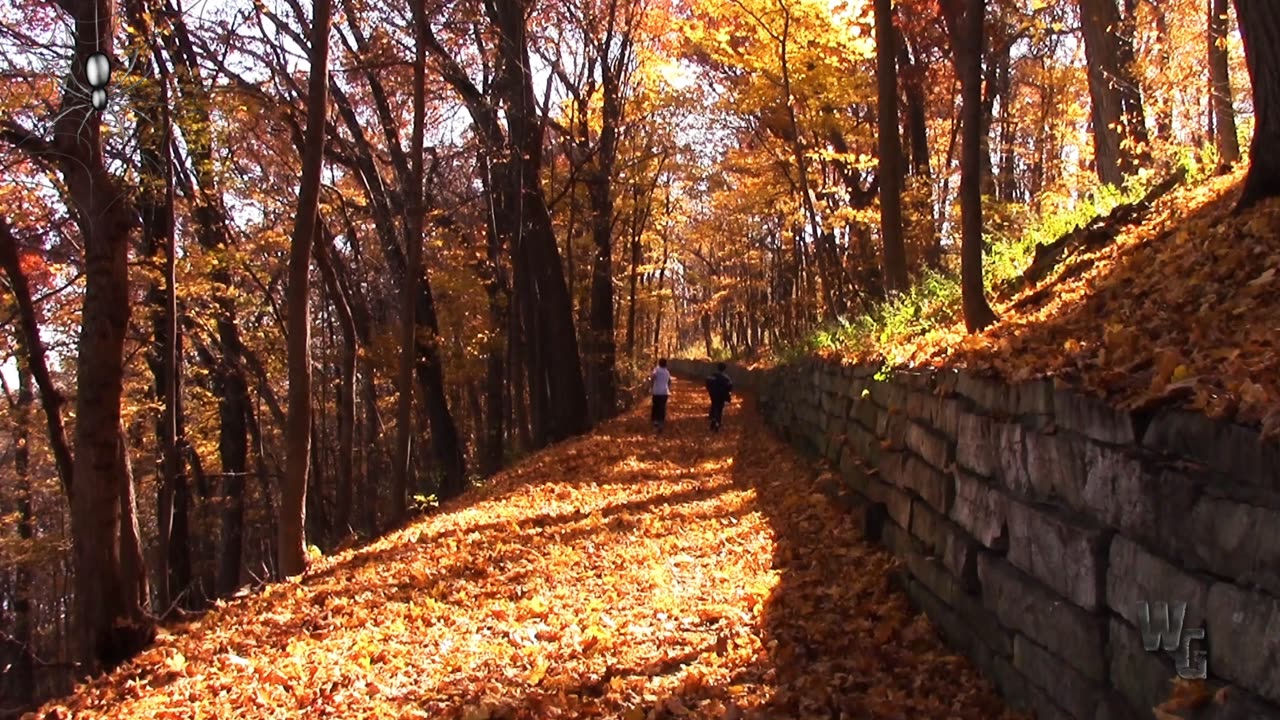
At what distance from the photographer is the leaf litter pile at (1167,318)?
320 centimetres

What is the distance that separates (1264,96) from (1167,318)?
1.82 meters

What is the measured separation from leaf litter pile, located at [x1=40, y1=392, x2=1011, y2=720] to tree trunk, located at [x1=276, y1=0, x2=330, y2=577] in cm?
72

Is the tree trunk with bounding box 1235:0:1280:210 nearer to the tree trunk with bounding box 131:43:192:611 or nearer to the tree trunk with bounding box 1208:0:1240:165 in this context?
the tree trunk with bounding box 1208:0:1240:165

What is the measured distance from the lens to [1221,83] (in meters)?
10.0

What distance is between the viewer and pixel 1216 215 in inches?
213

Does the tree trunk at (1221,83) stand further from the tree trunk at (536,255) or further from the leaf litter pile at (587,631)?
the tree trunk at (536,255)

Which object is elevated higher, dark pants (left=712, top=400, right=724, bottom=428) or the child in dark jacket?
the child in dark jacket

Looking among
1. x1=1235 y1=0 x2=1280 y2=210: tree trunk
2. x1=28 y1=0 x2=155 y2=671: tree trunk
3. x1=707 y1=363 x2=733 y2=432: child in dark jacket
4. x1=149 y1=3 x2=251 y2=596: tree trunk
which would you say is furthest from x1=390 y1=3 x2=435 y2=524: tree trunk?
x1=1235 y1=0 x2=1280 y2=210: tree trunk

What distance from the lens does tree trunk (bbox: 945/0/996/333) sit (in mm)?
7168

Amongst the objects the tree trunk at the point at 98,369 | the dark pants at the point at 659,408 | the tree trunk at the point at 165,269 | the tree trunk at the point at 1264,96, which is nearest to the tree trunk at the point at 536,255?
the dark pants at the point at 659,408

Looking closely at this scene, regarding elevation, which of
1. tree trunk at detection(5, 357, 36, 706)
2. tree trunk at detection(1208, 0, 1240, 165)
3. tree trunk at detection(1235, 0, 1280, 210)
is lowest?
tree trunk at detection(5, 357, 36, 706)

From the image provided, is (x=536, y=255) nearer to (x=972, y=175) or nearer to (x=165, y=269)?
(x=165, y=269)

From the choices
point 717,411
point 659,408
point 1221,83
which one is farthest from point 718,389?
point 1221,83

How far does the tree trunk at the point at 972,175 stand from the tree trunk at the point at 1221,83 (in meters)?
1.90
